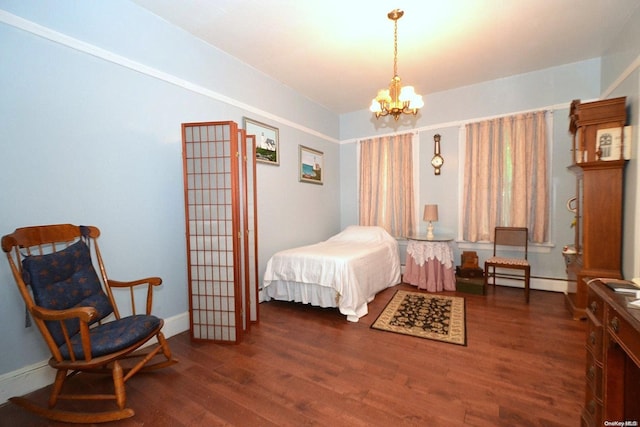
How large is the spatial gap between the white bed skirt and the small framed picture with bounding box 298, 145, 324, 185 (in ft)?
5.73

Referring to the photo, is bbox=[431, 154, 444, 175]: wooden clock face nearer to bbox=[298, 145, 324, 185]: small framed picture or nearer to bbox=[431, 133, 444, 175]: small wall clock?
bbox=[431, 133, 444, 175]: small wall clock

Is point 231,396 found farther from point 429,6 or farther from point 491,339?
point 429,6

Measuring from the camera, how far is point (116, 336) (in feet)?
5.49

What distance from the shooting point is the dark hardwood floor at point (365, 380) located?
1.58m

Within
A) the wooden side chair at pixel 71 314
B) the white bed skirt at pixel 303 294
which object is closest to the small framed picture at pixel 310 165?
the white bed skirt at pixel 303 294

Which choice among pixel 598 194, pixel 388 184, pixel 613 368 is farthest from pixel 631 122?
pixel 388 184

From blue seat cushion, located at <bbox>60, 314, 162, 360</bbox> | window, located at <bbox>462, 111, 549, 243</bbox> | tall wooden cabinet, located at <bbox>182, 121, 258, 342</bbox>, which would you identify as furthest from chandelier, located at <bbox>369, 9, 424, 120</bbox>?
blue seat cushion, located at <bbox>60, 314, 162, 360</bbox>

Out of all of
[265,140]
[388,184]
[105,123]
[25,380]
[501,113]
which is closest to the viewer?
[25,380]

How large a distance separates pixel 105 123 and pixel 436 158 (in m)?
4.29

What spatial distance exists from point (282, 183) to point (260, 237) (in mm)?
885

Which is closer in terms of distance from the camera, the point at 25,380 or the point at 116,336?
the point at 116,336

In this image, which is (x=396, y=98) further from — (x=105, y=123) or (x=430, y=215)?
(x=105, y=123)

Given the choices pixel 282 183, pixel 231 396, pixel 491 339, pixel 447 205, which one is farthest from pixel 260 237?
pixel 447 205

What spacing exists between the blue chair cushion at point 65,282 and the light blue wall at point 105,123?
0.87 ft
